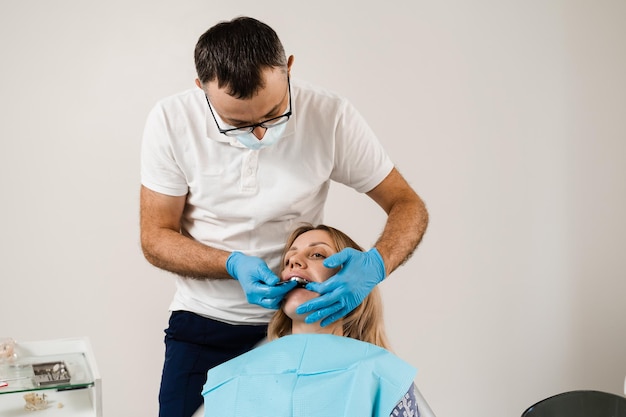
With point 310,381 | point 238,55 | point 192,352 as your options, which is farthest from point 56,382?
point 238,55

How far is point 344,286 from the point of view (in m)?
1.92

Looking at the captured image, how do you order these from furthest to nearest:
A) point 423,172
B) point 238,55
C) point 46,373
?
1. point 423,172
2. point 46,373
3. point 238,55

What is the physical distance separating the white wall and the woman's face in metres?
1.20

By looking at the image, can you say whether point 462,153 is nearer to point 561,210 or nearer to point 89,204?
point 561,210

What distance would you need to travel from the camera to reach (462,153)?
3453 mm

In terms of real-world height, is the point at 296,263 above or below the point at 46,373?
above

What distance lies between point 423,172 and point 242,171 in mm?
1464

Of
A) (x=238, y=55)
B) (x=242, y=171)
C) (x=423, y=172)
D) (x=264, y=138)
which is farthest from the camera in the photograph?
(x=423, y=172)

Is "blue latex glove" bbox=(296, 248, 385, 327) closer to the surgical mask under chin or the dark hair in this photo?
the surgical mask under chin

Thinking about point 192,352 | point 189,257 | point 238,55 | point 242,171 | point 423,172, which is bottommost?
point 192,352

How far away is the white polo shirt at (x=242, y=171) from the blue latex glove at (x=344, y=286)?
276 millimetres

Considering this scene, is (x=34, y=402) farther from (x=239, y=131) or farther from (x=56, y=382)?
(x=239, y=131)

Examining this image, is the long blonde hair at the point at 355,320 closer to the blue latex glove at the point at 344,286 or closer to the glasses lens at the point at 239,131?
the blue latex glove at the point at 344,286

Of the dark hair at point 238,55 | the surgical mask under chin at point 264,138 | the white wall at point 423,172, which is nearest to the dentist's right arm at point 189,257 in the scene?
the surgical mask under chin at point 264,138
